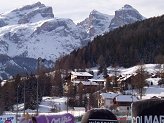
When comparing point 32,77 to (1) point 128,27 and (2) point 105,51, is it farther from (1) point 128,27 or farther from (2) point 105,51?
(1) point 128,27

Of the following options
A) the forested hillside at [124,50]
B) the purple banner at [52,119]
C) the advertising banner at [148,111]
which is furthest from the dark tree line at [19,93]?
the advertising banner at [148,111]

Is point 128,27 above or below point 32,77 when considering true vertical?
above

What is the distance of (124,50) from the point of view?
506 feet

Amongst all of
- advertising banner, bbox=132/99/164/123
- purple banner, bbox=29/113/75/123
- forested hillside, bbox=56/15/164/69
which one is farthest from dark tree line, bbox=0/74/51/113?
advertising banner, bbox=132/99/164/123

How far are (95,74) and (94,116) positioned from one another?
135m

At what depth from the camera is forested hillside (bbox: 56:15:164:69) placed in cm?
15262

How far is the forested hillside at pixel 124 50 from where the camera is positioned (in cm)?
15262

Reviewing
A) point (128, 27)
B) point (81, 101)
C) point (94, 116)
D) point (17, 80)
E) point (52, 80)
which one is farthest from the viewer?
point (128, 27)

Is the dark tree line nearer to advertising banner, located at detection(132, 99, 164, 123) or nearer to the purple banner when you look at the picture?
the purple banner

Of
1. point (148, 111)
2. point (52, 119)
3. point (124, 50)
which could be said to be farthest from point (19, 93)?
point (148, 111)

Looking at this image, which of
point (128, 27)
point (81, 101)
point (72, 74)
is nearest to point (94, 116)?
point (81, 101)

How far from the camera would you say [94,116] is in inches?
217

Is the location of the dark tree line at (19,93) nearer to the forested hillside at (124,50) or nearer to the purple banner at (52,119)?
the forested hillside at (124,50)

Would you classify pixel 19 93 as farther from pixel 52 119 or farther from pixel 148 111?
pixel 148 111
